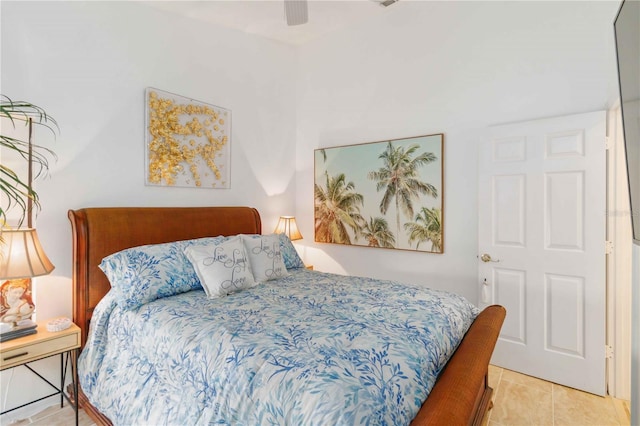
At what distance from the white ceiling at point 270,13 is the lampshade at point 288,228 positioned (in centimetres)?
206

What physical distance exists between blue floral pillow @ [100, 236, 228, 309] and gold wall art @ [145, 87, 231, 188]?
851 millimetres

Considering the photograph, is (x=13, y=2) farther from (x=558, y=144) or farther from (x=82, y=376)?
(x=558, y=144)

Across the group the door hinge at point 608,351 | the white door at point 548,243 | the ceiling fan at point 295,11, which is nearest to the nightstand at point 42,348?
the ceiling fan at point 295,11

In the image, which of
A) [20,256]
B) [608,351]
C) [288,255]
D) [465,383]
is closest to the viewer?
[465,383]

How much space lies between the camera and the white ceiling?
2.98 meters

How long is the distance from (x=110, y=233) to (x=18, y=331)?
29.7 inches

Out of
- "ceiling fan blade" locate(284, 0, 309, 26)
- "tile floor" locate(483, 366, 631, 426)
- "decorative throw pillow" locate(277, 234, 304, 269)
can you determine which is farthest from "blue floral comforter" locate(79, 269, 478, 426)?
"ceiling fan blade" locate(284, 0, 309, 26)

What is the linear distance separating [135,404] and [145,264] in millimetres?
802

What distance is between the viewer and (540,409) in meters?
2.21

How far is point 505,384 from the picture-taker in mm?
2510

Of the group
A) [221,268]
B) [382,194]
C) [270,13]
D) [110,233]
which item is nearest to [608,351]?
[382,194]

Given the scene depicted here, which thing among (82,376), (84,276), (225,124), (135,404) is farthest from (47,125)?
(135,404)

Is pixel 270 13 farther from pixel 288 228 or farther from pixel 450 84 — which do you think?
pixel 288 228

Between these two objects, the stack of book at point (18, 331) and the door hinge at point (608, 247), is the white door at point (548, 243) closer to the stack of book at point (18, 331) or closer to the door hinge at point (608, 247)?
the door hinge at point (608, 247)
